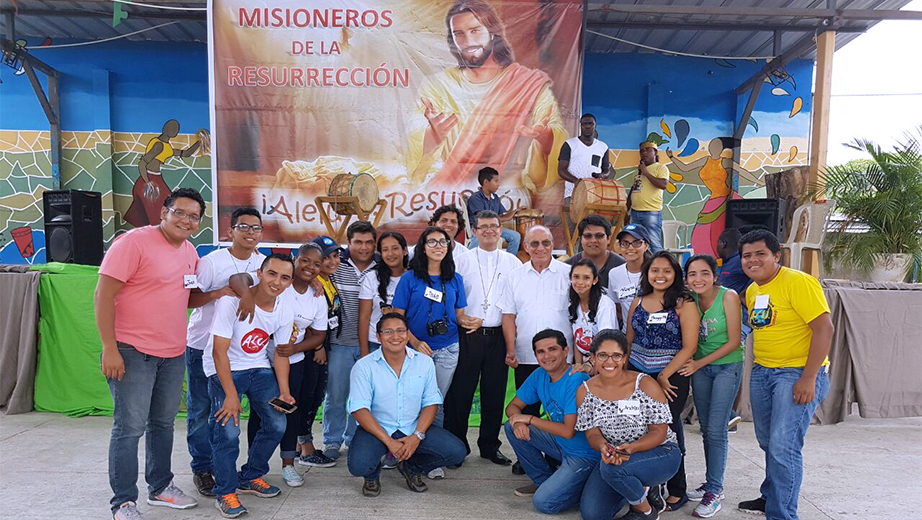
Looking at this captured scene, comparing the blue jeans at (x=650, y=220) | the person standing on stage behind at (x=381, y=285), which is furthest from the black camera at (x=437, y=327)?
the blue jeans at (x=650, y=220)

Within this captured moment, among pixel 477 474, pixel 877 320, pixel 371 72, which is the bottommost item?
pixel 477 474

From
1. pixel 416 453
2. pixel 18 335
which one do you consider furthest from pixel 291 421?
pixel 18 335

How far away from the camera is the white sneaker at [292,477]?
3521 millimetres

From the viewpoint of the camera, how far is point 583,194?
22.0 ft

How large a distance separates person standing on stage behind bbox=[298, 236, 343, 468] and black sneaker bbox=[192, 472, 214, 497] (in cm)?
61

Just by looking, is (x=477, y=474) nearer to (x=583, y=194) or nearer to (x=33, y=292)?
(x=583, y=194)

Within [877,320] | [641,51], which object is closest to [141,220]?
[641,51]

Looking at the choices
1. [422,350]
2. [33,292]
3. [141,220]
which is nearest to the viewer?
[422,350]

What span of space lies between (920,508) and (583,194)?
4.33m

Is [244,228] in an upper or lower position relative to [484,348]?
upper

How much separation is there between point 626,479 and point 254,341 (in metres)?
2.26

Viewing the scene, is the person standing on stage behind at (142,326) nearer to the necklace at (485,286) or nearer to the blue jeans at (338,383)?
the blue jeans at (338,383)

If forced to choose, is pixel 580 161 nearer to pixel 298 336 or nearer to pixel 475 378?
pixel 475 378

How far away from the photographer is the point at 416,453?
352 cm
